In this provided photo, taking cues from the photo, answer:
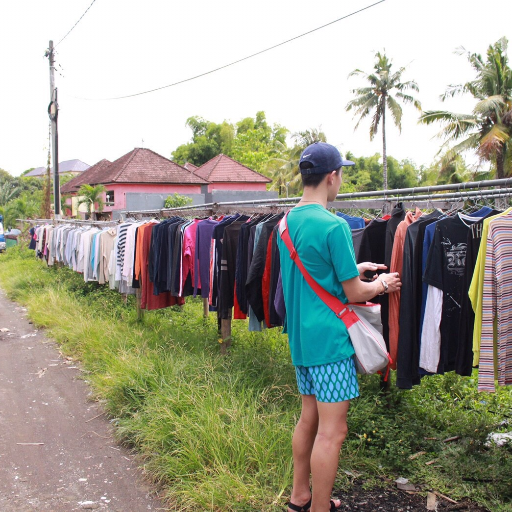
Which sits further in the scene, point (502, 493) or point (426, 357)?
point (426, 357)

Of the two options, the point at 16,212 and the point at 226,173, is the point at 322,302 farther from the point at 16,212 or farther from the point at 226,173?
the point at 226,173

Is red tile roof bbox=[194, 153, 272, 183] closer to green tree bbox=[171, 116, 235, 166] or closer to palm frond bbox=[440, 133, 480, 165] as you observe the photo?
green tree bbox=[171, 116, 235, 166]

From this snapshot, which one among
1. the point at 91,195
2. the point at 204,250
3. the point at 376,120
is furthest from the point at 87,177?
the point at 204,250

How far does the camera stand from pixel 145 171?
3953 cm

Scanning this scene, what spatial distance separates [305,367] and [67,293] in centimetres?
947

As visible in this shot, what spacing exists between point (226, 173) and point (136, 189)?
8.52 metres

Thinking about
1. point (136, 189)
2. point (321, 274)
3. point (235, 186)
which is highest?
point (235, 186)

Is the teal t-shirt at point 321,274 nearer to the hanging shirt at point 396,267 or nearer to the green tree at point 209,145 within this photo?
the hanging shirt at point 396,267

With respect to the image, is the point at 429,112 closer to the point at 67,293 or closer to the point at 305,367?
the point at 67,293

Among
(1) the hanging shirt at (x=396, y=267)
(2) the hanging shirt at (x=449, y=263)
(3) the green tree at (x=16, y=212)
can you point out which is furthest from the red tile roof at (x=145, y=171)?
(2) the hanging shirt at (x=449, y=263)

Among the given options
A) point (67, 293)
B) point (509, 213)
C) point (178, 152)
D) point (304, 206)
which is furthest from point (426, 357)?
point (178, 152)

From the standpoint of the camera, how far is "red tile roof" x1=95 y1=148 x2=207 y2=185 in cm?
3853

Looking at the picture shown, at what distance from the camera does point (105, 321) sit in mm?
8297

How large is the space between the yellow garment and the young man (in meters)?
0.79
